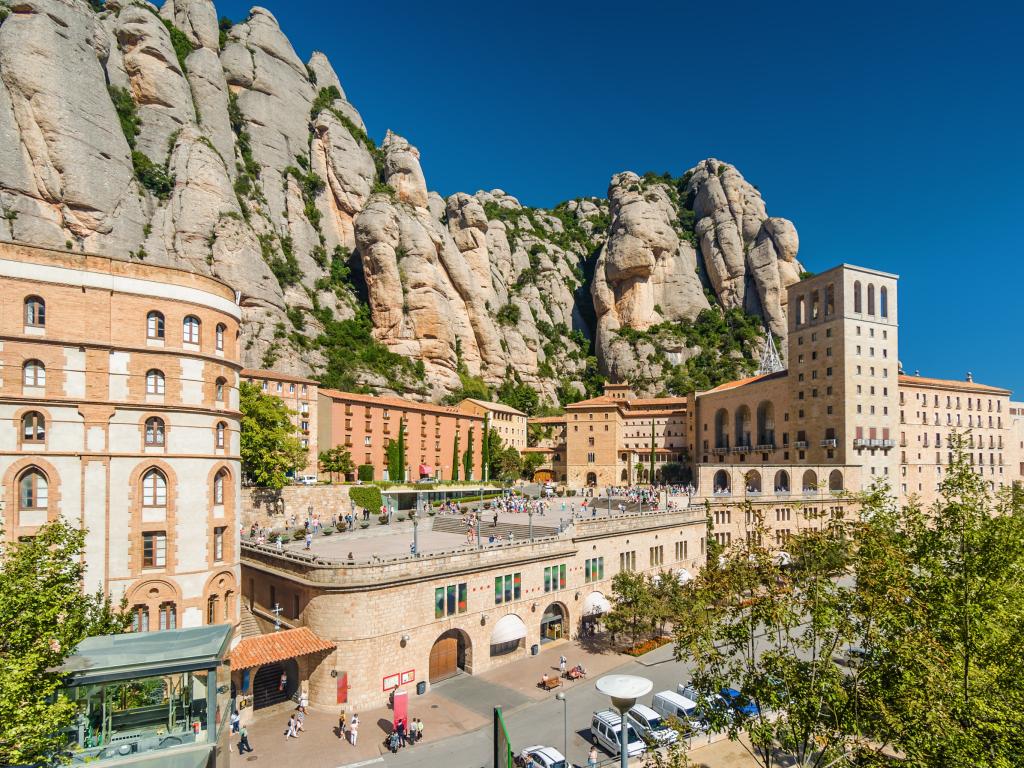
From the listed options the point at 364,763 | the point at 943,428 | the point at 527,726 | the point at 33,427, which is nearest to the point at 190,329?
the point at 33,427

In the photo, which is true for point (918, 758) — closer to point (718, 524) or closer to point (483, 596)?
point (483, 596)

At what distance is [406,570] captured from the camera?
2928 centimetres

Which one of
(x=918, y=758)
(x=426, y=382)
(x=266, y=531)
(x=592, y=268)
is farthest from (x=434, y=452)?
(x=592, y=268)

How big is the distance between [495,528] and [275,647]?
19670mm

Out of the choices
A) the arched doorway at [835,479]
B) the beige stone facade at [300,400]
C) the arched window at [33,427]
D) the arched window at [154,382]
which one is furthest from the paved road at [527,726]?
the arched doorway at [835,479]

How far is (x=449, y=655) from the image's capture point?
1266 inches

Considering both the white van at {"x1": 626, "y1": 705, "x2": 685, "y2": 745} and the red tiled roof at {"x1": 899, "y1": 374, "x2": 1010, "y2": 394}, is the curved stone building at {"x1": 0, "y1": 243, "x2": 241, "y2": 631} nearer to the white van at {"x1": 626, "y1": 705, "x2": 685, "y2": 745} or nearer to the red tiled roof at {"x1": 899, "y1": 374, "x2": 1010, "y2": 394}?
the white van at {"x1": 626, "y1": 705, "x2": 685, "y2": 745}

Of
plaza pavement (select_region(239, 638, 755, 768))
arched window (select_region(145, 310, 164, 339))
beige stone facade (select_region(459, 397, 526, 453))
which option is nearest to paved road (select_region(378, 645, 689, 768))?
plaza pavement (select_region(239, 638, 755, 768))

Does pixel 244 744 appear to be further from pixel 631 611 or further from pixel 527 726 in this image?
pixel 631 611

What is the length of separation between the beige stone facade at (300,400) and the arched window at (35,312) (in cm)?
4086

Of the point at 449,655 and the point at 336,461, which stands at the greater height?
the point at 336,461

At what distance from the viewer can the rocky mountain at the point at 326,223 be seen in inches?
2982

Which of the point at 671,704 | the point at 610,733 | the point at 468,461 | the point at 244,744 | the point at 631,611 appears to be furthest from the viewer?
the point at 468,461

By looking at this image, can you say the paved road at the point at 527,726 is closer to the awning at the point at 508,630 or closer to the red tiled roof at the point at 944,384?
the awning at the point at 508,630
